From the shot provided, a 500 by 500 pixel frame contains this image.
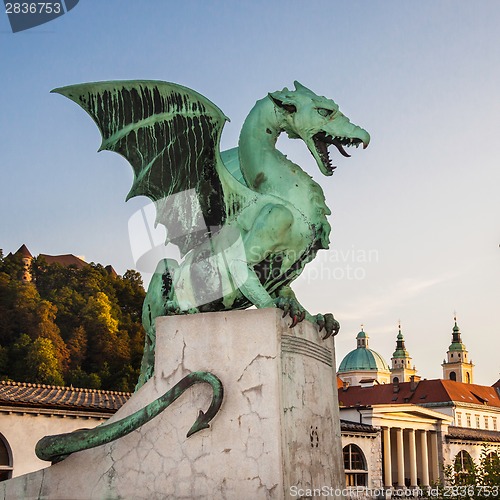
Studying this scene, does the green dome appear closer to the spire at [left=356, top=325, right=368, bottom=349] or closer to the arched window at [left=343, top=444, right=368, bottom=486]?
the spire at [left=356, top=325, right=368, bottom=349]

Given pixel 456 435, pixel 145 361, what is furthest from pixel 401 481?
pixel 145 361

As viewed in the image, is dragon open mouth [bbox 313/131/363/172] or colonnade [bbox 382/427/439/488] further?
colonnade [bbox 382/427/439/488]

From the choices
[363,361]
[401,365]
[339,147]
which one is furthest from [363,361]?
[339,147]

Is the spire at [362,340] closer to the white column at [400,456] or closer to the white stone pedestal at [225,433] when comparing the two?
the white column at [400,456]

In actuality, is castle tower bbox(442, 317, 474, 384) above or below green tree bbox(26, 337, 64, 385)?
above

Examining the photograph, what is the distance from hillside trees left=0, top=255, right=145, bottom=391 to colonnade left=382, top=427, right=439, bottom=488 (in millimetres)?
18068

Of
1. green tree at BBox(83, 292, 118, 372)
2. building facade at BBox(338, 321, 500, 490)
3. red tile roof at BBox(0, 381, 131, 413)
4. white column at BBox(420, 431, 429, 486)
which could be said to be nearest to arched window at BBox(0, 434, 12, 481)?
red tile roof at BBox(0, 381, 131, 413)

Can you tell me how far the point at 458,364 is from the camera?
4596 inches

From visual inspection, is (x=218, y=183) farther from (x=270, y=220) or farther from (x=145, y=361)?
(x=145, y=361)

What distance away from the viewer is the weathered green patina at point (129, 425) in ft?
16.7

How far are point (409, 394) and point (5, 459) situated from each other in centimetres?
6332

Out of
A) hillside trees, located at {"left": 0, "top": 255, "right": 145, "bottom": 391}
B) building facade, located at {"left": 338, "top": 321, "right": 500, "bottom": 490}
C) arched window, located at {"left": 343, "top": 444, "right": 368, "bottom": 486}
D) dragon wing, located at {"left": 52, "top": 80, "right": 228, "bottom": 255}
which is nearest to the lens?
dragon wing, located at {"left": 52, "top": 80, "right": 228, "bottom": 255}

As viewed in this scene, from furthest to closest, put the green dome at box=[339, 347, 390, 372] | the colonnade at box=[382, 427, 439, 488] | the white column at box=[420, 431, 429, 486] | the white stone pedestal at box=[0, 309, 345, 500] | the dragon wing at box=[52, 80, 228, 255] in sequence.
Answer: the green dome at box=[339, 347, 390, 372] → the white column at box=[420, 431, 429, 486] → the colonnade at box=[382, 427, 439, 488] → the dragon wing at box=[52, 80, 228, 255] → the white stone pedestal at box=[0, 309, 345, 500]

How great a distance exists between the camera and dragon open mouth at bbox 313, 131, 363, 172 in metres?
6.22
